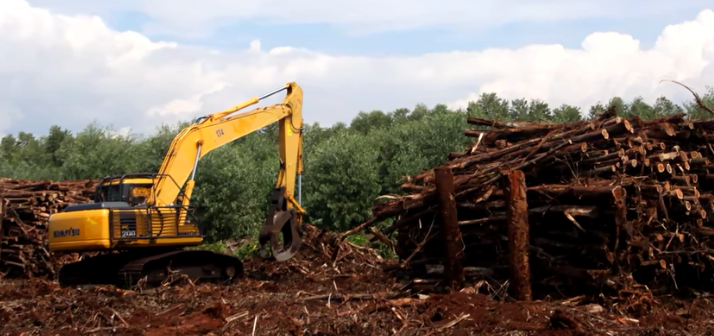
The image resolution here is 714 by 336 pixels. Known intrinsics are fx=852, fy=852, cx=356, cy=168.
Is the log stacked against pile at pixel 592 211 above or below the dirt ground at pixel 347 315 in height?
above

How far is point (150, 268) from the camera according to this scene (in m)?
15.7

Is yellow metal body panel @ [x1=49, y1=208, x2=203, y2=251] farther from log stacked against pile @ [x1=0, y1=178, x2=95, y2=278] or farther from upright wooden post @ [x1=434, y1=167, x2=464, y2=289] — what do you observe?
upright wooden post @ [x1=434, y1=167, x2=464, y2=289]

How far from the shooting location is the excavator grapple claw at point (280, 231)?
16172 mm

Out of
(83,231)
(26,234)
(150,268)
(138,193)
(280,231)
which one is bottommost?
(150,268)

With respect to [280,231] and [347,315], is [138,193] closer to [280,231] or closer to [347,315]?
[280,231]

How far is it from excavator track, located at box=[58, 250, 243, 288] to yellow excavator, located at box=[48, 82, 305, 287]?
0.06 feet

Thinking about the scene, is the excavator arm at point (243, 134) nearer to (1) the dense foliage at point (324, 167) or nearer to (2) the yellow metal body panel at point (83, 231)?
(2) the yellow metal body panel at point (83, 231)

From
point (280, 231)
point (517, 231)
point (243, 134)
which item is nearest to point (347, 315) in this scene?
point (517, 231)

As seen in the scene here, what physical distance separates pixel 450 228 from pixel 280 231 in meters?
5.92

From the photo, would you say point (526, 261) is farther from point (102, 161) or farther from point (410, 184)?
point (102, 161)

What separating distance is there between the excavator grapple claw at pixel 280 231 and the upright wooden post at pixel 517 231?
650 centimetres

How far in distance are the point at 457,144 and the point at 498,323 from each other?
21183 millimetres

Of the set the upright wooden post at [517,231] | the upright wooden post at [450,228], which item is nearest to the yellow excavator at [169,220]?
the upright wooden post at [450,228]

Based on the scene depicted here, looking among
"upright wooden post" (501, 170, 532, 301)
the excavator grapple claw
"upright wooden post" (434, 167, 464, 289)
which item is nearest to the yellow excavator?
the excavator grapple claw
